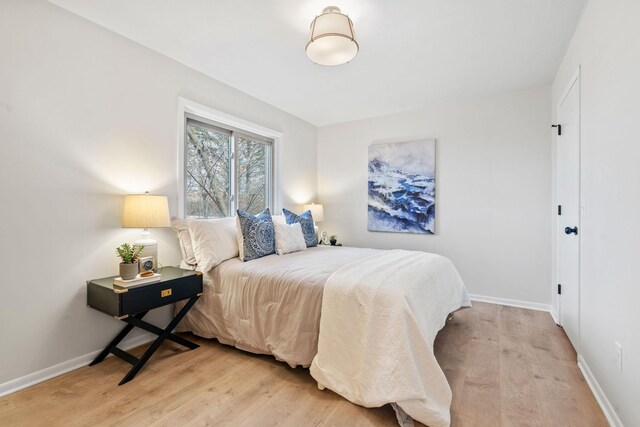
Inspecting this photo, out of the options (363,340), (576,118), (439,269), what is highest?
(576,118)

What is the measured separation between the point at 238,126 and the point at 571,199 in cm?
331

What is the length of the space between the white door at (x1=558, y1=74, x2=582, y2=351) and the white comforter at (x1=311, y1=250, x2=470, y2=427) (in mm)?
1183

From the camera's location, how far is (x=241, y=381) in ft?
6.55

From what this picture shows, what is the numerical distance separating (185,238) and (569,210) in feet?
10.8

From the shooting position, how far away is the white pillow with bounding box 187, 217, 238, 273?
8.35 ft

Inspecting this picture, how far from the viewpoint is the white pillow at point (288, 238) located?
2996mm

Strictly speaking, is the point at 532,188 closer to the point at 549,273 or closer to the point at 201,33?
the point at 549,273

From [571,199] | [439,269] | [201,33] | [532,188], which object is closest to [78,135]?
[201,33]

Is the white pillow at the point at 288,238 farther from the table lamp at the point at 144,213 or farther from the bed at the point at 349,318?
the table lamp at the point at 144,213

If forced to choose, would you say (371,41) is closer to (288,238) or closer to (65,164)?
(288,238)

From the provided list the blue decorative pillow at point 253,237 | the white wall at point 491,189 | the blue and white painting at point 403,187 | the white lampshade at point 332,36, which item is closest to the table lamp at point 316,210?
the blue and white painting at point 403,187

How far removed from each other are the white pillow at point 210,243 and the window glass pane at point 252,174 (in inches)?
39.1

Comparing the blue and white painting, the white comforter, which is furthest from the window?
the white comforter

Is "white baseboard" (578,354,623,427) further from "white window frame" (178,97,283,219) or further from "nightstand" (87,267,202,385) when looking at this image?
"white window frame" (178,97,283,219)
